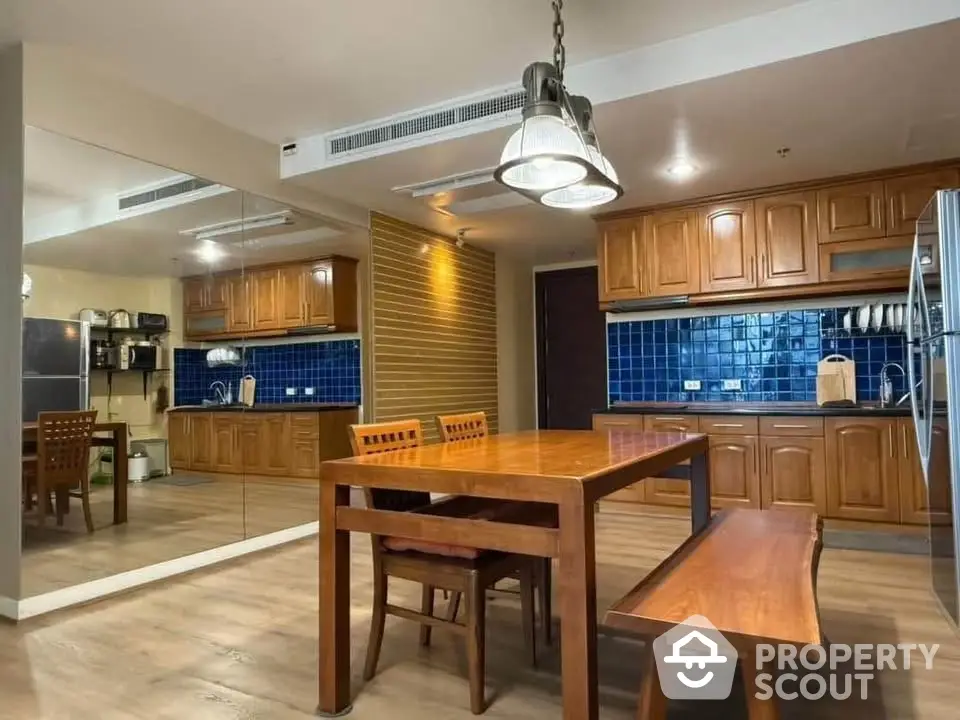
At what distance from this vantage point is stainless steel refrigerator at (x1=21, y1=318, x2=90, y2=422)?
9.09 feet

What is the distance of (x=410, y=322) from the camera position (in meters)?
5.09

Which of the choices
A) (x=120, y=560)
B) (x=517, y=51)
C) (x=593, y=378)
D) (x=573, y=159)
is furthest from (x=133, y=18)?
(x=593, y=378)

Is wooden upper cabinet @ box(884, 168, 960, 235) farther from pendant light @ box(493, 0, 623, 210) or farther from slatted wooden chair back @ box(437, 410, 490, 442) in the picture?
slatted wooden chair back @ box(437, 410, 490, 442)

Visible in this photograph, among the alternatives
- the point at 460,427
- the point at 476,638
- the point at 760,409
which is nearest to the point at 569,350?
the point at 760,409

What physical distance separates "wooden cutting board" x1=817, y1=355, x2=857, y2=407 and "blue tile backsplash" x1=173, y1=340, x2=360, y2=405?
129 inches

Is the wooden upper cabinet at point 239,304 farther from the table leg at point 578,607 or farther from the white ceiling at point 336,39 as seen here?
the table leg at point 578,607

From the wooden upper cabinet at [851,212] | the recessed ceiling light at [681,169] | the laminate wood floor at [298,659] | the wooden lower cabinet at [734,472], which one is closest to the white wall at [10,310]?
the laminate wood floor at [298,659]

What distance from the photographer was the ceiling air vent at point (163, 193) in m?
3.28

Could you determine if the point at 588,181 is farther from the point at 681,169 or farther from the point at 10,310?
the point at 10,310

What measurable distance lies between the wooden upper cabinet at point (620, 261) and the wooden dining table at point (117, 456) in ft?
10.8

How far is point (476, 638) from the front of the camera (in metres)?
1.83

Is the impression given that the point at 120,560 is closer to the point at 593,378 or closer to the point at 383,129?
the point at 383,129

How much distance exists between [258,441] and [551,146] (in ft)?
10.2

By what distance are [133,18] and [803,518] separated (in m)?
3.29
